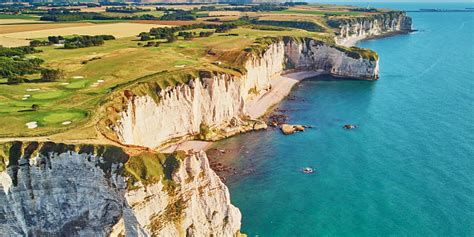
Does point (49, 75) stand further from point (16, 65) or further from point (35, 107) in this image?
point (35, 107)

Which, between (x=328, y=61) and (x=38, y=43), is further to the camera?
(x=328, y=61)

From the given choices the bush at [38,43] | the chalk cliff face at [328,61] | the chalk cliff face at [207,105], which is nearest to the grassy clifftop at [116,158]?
the chalk cliff face at [207,105]

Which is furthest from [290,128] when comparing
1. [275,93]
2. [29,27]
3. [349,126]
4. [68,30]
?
[29,27]

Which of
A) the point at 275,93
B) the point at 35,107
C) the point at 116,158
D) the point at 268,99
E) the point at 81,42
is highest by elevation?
the point at 81,42

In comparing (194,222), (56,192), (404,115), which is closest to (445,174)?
(404,115)

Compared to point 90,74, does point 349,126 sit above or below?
below

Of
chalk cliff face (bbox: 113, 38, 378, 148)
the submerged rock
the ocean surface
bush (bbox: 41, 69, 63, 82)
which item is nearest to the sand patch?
chalk cliff face (bbox: 113, 38, 378, 148)

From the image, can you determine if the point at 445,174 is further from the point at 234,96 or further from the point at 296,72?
the point at 296,72

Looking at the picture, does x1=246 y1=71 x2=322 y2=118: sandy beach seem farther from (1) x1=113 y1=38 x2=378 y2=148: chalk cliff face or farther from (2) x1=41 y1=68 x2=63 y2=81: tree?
(2) x1=41 y1=68 x2=63 y2=81: tree

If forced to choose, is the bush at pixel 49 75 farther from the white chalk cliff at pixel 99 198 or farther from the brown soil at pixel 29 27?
the brown soil at pixel 29 27
